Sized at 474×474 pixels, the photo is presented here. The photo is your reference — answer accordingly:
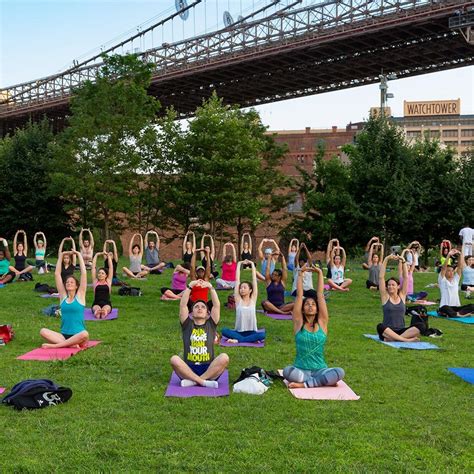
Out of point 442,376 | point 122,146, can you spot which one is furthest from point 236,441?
point 122,146

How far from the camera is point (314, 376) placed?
734 centimetres

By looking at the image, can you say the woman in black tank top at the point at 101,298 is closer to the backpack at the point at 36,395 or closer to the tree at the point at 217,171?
the backpack at the point at 36,395

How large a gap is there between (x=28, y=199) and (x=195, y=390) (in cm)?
2839

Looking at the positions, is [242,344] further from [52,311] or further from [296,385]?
[52,311]

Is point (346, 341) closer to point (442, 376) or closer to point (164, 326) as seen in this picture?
point (442, 376)

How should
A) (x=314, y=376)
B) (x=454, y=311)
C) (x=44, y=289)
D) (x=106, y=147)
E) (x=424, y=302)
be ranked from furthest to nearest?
1. (x=106, y=147)
2. (x=44, y=289)
3. (x=424, y=302)
4. (x=454, y=311)
5. (x=314, y=376)

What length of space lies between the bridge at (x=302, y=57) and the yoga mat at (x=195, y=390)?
113 feet

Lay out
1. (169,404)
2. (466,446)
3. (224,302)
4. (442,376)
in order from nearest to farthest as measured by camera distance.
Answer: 1. (466,446)
2. (169,404)
3. (442,376)
4. (224,302)

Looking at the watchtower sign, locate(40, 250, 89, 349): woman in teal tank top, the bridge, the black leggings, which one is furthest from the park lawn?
the watchtower sign

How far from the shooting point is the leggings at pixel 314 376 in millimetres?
7211

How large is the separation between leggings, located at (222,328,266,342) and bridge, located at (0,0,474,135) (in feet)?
104

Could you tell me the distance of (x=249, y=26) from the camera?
5266 cm

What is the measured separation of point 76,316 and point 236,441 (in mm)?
5119

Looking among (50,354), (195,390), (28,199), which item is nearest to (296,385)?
(195,390)
